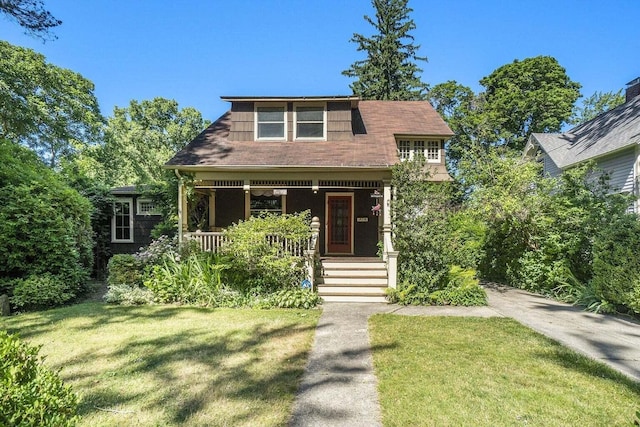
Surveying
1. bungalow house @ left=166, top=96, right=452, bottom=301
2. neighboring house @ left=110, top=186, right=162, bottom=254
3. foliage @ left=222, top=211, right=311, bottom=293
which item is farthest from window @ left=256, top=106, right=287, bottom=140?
neighboring house @ left=110, top=186, right=162, bottom=254

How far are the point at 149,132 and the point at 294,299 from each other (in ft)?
91.4

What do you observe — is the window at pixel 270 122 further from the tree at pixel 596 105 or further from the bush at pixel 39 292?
the tree at pixel 596 105

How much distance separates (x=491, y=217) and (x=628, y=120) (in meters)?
6.94

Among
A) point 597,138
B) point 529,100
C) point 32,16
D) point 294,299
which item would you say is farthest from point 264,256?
point 529,100

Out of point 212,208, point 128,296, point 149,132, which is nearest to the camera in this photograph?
point 128,296

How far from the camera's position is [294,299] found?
301 inches

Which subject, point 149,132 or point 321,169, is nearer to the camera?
point 321,169

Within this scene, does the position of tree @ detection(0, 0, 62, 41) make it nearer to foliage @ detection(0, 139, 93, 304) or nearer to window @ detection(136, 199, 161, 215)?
A: foliage @ detection(0, 139, 93, 304)

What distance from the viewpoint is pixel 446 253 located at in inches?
321

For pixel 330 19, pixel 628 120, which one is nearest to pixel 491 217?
pixel 628 120

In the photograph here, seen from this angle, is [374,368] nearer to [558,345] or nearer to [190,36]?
[558,345]

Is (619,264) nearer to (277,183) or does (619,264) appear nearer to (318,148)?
(318,148)

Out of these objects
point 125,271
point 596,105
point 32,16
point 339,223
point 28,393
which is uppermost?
point 596,105

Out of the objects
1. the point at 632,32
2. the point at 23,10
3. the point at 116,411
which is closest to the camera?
the point at 116,411
